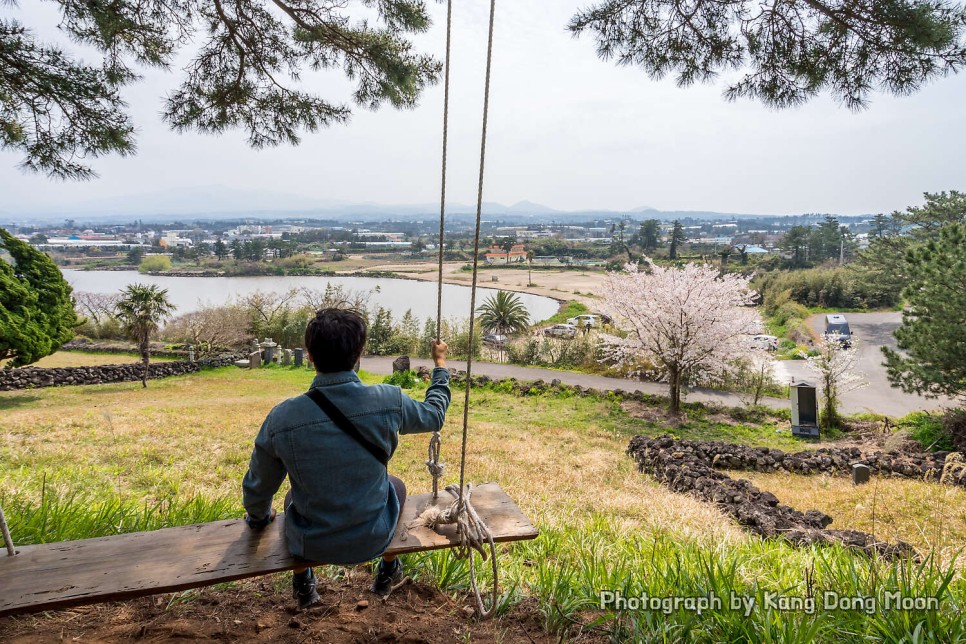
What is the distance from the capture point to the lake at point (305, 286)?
25581mm

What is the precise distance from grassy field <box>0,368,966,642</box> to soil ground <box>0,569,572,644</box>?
0.62ft

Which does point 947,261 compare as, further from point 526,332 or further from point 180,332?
point 180,332

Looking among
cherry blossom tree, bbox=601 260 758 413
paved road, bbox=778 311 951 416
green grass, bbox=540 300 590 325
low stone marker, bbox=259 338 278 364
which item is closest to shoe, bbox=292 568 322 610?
cherry blossom tree, bbox=601 260 758 413

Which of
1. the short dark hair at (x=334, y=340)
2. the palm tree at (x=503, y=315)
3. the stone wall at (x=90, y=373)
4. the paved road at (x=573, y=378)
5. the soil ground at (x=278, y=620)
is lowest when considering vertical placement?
the stone wall at (x=90, y=373)

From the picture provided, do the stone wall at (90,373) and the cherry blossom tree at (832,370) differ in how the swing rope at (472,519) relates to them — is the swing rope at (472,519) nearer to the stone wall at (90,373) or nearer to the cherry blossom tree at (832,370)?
the cherry blossom tree at (832,370)

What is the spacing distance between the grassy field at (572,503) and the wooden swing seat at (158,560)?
432 mm

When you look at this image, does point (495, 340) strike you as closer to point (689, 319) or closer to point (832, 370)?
point (689, 319)

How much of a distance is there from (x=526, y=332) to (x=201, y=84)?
19.4 meters

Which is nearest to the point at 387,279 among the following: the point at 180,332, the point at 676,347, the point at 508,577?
the point at 180,332

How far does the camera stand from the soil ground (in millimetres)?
1797

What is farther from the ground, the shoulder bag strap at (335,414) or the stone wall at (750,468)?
the shoulder bag strap at (335,414)

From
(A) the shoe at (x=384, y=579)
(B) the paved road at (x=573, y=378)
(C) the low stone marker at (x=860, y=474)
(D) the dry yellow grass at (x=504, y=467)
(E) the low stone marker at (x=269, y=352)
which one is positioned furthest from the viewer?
(E) the low stone marker at (x=269, y=352)

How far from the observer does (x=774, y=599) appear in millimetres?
1852

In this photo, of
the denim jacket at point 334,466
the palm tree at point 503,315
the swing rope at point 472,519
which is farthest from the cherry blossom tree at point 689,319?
the denim jacket at point 334,466
